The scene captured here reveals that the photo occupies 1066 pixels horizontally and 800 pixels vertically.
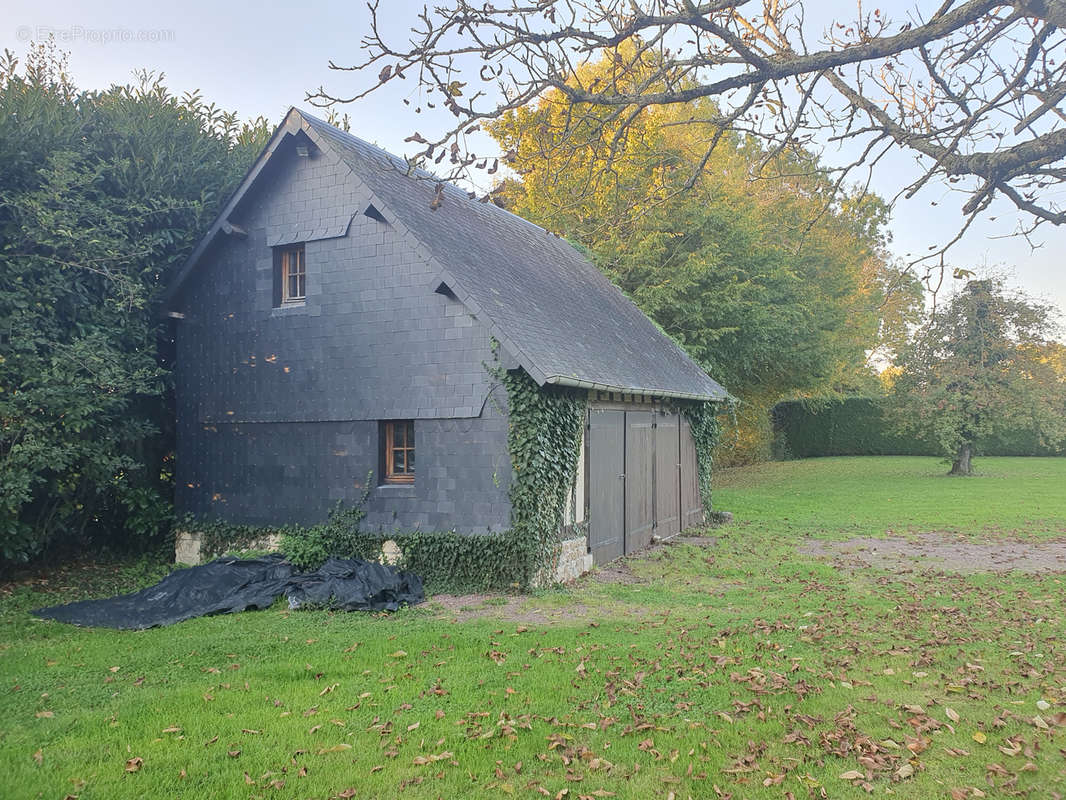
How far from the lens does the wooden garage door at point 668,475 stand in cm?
1426

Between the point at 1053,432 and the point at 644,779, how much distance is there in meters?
27.6

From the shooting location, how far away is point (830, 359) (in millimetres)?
25609

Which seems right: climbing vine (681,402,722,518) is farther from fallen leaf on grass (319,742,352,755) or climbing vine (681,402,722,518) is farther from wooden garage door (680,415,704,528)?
fallen leaf on grass (319,742,352,755)

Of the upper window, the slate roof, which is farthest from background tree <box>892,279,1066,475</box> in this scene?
the upper window

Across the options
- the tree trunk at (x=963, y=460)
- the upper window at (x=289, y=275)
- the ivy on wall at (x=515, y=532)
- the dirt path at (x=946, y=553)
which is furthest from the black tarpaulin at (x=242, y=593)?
the tree trunk at (x=963, y=460)

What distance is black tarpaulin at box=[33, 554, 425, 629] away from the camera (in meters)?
8.91

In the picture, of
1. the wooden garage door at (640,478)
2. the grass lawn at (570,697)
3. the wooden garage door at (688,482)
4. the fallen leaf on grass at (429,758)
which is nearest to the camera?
the grass lawn at (570,697)

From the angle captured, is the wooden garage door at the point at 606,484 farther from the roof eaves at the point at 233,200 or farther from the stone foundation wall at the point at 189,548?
the roof eaves at the point at 233,200

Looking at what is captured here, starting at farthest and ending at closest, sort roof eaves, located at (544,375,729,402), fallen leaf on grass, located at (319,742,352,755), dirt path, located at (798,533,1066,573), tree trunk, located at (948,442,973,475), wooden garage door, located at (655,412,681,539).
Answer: tree trunk, located at (948,442,973,475)
wooden garage door, located at (655,412,681,539)
dirt path, located at (798,533,1066,573)
roof eaves, located at (544,375,729,402)
fallen leaf on grass, located at (319,742,352,755)

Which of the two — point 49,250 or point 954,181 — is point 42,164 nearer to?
point 49,250

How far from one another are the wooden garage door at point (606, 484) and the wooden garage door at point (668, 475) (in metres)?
1.82

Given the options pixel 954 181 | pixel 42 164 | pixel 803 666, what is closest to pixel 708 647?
pixel 803 666

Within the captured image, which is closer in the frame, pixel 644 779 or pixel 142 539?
pixel 644 779

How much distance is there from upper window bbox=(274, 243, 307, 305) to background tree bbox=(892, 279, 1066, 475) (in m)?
22.4
